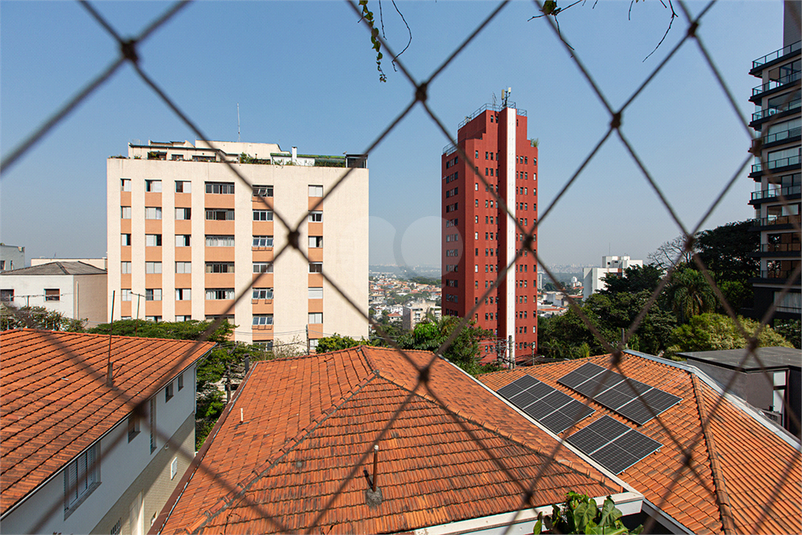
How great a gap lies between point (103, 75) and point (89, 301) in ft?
53.1

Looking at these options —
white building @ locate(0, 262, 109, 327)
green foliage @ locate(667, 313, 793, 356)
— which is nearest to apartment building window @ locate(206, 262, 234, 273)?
white building @ locate(0, 262, 109, 327)

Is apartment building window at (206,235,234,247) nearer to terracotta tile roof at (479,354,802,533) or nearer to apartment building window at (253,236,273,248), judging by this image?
apartment building window at (253,236,273,248)

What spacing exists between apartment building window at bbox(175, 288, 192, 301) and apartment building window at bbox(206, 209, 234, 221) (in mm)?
2456

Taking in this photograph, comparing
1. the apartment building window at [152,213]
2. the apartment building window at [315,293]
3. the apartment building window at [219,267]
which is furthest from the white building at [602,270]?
the apartment building window at [152,213]

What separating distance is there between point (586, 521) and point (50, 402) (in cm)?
418

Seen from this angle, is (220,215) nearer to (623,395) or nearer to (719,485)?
(623,395)

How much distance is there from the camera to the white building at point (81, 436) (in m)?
2.65

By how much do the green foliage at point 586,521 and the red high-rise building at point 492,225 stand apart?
53.8 ft

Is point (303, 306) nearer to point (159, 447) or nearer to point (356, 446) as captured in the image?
point (159, 447)

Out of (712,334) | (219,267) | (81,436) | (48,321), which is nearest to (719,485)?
(81,436)

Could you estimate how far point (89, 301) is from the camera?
43.5 feet

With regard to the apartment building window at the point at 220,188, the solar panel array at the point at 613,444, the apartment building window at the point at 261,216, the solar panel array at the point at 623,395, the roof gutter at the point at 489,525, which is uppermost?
the apartment building window at the point at 220,188

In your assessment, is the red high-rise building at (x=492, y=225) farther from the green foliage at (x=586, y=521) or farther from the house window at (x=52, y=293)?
the green foliage at (x=586, y=521)

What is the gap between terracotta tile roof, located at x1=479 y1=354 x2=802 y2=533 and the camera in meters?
3.25
